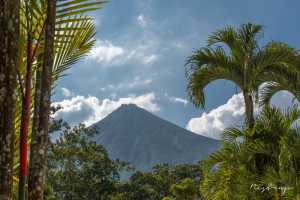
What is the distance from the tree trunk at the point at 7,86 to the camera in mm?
2205

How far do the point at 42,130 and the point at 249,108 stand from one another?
456 cm

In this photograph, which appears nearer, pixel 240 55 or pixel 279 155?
pixel 279 155

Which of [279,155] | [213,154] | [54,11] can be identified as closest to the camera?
[54,11]

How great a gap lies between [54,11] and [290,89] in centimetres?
519

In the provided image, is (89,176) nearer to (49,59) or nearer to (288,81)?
(288,81)

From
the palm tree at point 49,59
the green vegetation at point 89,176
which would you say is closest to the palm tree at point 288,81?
the palm tree at point 49,59

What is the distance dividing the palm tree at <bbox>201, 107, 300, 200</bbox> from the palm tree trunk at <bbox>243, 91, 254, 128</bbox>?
0.19 m

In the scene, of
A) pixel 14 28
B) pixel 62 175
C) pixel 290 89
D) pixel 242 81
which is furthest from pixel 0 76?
pixel 62 175

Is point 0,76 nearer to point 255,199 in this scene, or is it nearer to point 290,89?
point 255,199

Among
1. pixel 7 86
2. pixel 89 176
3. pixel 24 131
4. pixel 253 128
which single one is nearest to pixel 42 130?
pixel 24 131

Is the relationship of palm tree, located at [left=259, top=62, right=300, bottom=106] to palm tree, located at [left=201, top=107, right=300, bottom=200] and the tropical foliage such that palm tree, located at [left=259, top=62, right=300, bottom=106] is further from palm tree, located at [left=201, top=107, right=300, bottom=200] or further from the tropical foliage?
the tropical foliage

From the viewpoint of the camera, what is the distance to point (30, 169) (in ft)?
9.16

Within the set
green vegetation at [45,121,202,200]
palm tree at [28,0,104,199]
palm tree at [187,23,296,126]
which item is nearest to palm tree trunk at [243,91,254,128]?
palm tree at [187,23,296,126]

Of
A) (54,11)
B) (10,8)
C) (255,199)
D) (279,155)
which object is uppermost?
(54,11)
